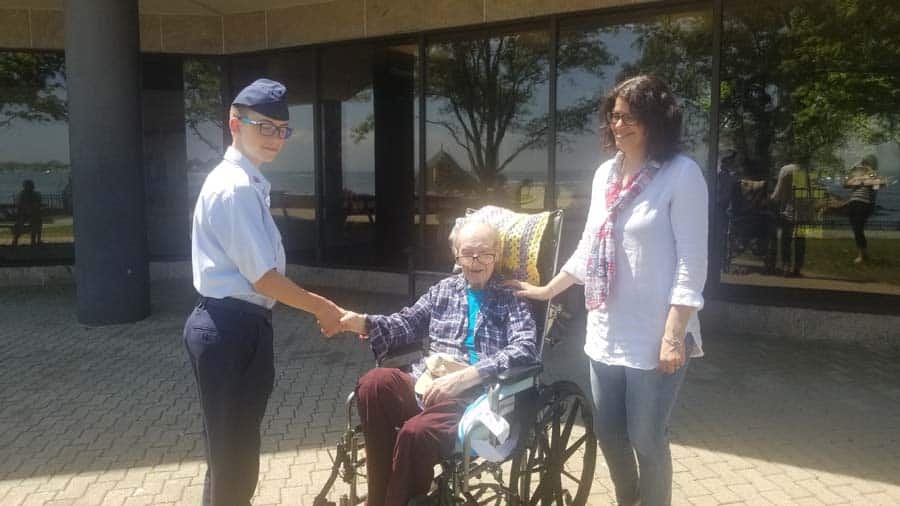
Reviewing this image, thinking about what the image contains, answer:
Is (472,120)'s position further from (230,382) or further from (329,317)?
(230,382)

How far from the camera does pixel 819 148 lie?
6.59 meters

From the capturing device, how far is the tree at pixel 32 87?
8.95m

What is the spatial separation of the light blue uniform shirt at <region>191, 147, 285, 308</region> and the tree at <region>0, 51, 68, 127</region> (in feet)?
26.5

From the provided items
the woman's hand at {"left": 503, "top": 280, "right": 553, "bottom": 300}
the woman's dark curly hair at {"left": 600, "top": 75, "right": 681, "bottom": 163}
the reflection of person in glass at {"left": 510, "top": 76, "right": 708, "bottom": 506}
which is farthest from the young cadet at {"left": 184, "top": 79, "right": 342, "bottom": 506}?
the woman's dark curly hair at {"left": 600, "top": 75, "right": 681, "bottom": 163}

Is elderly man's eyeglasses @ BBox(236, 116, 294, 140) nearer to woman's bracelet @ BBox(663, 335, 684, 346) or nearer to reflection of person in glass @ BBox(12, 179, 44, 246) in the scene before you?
woman's bracelet @ BBox(663, 335, 684, 346)

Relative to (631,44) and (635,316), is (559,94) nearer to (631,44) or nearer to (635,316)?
(631,44)

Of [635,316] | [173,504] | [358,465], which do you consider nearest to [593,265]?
[635,316]

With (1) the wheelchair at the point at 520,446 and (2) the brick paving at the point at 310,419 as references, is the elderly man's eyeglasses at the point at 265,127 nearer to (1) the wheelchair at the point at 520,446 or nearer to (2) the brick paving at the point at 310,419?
(1) the wheelchair at the point at 520,446

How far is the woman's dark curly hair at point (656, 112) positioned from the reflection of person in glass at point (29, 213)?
29.8 ft

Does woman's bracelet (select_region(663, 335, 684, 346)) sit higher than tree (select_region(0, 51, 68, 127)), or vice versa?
tree (select_region(0, 51, 68, 127))

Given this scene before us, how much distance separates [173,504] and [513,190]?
5.33 metres

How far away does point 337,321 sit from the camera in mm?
2871

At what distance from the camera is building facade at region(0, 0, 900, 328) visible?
6.50 metres

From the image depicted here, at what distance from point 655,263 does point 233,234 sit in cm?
150
